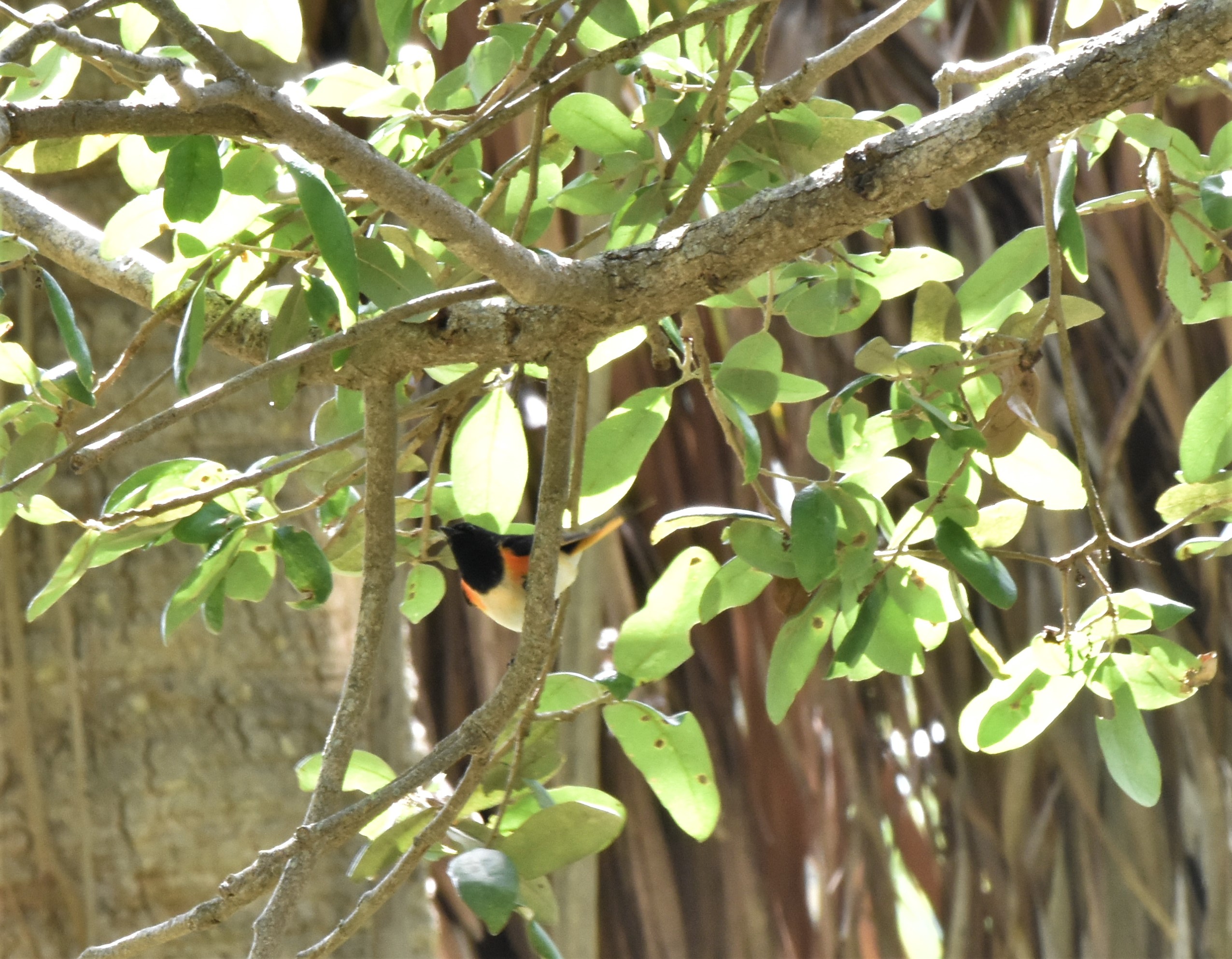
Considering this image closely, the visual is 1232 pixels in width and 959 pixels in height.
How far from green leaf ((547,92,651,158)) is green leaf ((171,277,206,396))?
11.2 inches

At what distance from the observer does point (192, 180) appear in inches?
25.9

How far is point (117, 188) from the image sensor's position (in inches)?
68.5

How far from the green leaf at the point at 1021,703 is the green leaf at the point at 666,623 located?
0.66 feet

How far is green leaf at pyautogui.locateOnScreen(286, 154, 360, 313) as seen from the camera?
1.95 ft

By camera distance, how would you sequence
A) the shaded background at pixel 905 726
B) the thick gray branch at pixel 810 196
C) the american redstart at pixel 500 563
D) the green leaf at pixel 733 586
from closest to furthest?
the thick gray branch at pixel 810 196 → the green leaf at pixel 733 586 → the american redstart at pixel 500 563 → the shaded background at pixel 905 726

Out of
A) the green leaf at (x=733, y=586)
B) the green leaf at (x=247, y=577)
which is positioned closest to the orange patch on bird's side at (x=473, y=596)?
the green leaf at (x=247, y=577)

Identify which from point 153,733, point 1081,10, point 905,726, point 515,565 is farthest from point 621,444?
point 905,726

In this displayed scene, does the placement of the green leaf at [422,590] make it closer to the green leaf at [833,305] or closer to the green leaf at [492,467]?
the green leaf at [492,467]

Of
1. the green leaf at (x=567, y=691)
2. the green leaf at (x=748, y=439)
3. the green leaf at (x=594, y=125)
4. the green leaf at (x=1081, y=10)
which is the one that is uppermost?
the green leaf at (x=1081, y=10)

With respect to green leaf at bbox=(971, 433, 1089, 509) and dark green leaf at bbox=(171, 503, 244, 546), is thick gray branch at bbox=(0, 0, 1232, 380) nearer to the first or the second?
dark green leaf at bbox=(171, 503, 244, 546)

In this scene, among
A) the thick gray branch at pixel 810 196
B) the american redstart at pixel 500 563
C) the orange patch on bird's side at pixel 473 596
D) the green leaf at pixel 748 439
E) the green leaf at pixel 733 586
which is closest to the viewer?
the thick gray branch at pixel 810 196

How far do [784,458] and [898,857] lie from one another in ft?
2.78

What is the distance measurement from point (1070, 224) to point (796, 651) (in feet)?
1.06

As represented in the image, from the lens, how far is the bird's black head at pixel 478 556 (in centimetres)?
174
